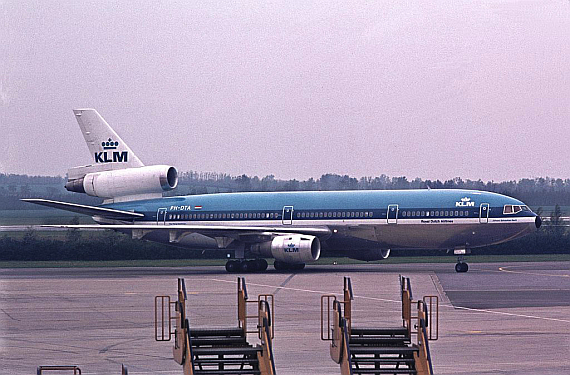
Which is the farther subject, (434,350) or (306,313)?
(306,313)

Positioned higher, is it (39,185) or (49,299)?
(39,185)

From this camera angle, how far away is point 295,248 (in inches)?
1651

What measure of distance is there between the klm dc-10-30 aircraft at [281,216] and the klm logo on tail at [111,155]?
0.16 ft

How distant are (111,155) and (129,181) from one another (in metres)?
1.76

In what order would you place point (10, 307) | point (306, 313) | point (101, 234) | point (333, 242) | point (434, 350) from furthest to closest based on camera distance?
point (101, 234) → point (333, 242) → point (10, 307) → point (306, 313) → point (434, 350)

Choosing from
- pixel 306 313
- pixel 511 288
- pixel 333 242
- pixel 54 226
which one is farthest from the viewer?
pixel 333 242

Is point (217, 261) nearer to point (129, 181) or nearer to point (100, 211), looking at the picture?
point (129, 181)

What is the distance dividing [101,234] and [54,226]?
10.3 meters

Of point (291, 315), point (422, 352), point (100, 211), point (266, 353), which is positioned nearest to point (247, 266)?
point (100, 211)

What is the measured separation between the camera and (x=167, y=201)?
47.1m

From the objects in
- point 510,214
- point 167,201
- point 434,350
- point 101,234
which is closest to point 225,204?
point 167,201

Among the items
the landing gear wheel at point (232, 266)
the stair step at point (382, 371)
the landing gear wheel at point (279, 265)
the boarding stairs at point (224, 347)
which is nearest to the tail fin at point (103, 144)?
the landing gear wheel at point (232, 266)

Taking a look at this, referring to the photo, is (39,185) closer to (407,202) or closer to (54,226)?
(54,226)

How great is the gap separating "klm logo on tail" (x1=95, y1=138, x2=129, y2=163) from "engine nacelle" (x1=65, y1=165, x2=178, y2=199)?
56cm
